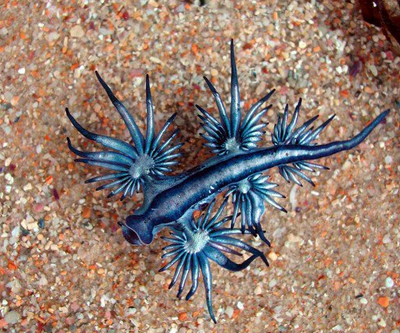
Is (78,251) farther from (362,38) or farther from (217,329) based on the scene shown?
(362,38)

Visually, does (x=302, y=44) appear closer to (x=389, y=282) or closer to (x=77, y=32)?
(x=77, y=32)

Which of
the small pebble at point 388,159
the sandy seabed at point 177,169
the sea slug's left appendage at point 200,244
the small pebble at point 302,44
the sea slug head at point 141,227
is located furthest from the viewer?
the small pebble at point 388,159

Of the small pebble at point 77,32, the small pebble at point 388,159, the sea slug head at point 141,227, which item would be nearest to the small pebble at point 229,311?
the sea slug head at point 141,227

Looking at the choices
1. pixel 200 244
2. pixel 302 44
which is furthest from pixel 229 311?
pixel 302 44

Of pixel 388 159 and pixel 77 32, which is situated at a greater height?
pixel 77 32

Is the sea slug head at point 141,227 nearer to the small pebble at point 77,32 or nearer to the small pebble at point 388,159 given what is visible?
the small pebble at point 77,32

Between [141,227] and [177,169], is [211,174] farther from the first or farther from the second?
[177,169]

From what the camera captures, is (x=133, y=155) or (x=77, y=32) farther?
(x=77, y=32)

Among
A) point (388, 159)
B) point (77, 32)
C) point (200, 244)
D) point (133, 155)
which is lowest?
point (200, 244)

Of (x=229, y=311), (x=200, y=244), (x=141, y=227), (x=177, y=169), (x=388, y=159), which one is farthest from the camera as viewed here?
(x=388, y=159)

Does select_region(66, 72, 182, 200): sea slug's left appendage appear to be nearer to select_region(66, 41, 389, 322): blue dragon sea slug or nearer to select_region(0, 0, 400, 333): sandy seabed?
select_region(66, 41, 389, 322): blue dragon sea slug

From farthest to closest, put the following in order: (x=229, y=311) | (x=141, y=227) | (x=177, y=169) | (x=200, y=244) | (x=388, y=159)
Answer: (x=388, y=159)
(x=229, y=311)
(x=177, y=169)
(x=200, y=244)
(x=141, y=227)
